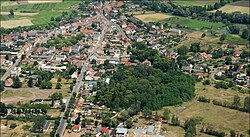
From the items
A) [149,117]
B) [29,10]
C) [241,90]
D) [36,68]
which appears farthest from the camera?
[29,10]

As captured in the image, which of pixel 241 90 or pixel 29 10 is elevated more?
pixel 29 10

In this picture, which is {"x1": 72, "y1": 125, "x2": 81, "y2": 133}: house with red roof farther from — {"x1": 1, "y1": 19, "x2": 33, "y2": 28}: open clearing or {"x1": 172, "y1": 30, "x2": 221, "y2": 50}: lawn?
{"x1": 1, "y1": 19, "x2": 33, "y2": 28}: open clearing

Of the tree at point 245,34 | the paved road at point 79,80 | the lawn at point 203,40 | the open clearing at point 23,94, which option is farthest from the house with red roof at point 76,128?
the tree at point 245,34

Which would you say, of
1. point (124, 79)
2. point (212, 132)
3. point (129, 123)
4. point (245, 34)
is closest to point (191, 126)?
point (212, 132)

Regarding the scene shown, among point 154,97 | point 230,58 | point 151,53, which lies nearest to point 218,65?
point 230,58

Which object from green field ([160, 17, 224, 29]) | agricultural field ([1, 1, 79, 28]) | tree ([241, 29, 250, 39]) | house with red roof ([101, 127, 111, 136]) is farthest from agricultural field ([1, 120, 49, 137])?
green field ([160, 17, 224, 29])

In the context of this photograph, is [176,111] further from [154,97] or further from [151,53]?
[151,53]
